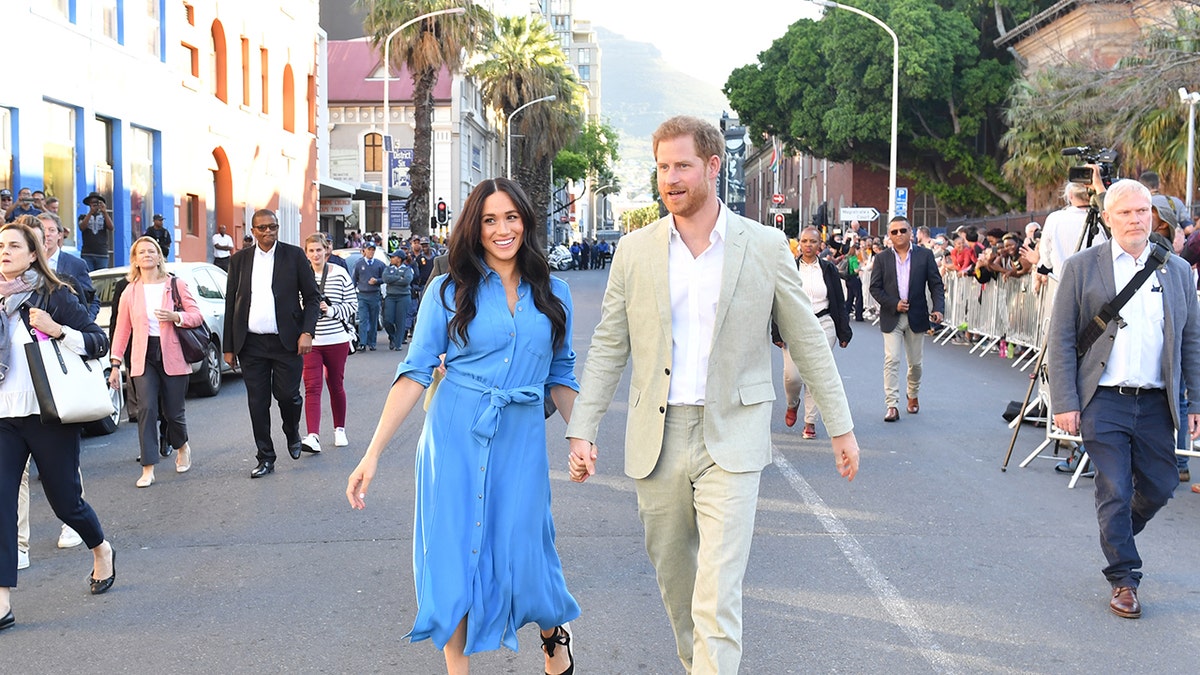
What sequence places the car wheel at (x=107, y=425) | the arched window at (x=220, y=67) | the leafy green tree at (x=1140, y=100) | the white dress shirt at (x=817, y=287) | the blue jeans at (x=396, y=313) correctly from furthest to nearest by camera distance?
the arched window at (x=220, y=67) < the leafy green tree at (x=1140, y=100) < the blue jeans at (x=396, y=313) < the car wheel at (x=107, y=425) < the white dress shirt at (x=817, y=287)

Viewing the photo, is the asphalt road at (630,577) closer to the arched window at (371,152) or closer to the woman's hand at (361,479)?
the woman's hand at (361,479)

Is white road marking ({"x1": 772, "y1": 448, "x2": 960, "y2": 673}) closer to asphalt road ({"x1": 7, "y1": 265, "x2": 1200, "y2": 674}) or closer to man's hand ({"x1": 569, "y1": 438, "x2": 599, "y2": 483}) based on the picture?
asphalt road ({"x1": 7, "y1": 265, "x2": 1200, "y2": 674})

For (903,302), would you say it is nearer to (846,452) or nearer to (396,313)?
(846,452)

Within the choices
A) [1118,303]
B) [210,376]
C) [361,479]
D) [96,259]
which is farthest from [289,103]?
[361,479]

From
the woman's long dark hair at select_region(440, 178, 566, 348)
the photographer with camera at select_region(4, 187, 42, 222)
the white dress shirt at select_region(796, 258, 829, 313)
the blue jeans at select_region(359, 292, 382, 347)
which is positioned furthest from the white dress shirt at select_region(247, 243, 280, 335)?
the blue jeans at select_region(359, 292, 382, 347)

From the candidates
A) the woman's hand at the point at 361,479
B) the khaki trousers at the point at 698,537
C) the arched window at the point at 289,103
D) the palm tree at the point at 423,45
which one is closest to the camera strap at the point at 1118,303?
the khaki trousers at the point at 698,537

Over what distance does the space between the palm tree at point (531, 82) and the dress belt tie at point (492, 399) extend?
192ft

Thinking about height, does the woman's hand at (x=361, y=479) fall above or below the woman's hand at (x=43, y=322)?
below

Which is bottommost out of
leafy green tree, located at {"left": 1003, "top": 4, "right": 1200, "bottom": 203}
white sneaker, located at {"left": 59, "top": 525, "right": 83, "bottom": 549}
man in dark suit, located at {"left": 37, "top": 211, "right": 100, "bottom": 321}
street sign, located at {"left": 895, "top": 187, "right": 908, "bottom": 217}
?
white sneaker, located at {"left": 59, "top": 525, "right": 83, "bottom": 549}

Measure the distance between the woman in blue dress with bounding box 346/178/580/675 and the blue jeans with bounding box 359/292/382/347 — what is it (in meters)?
16.8

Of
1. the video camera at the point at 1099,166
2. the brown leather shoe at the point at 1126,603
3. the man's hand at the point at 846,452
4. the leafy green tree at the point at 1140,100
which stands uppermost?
the leafy green tree at the point at 1140,100

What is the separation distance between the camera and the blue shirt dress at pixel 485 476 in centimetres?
418

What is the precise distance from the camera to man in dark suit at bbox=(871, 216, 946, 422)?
12.0m

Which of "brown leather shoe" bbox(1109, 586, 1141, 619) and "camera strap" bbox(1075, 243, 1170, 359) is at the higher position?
"camera strap" bbox(1075, 243, 1170, 359)
